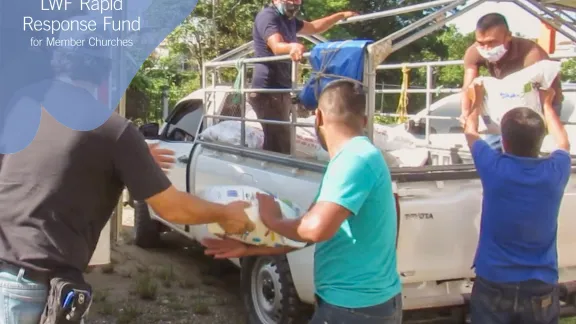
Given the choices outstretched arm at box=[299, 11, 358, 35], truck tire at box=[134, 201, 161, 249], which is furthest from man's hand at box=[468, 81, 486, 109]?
truck tire at box=[134, 201, 161, 249]

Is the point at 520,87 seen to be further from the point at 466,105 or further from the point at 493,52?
the point at 466,105

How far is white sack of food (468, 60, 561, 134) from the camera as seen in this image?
437 centimetres

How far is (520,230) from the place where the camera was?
3393 mm

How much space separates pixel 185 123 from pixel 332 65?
334 cm

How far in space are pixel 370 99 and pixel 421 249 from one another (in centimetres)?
→ 88

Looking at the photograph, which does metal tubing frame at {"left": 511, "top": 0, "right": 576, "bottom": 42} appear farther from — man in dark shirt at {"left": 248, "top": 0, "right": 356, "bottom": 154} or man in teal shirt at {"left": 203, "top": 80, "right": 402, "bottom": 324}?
man in teal shirt at {"left": 203, "top": 80, "right": 402, "bottom": 324}

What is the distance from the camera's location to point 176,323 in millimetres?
5539

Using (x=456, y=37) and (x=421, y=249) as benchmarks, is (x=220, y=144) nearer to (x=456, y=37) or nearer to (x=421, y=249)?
(x=421, y=249)

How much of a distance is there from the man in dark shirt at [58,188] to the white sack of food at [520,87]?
242cm

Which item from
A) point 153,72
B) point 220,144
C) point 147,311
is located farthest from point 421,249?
point 153,72

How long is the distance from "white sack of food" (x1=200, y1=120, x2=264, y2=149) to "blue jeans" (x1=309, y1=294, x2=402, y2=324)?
2905 mm

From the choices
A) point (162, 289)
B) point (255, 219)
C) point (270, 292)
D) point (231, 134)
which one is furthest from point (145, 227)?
point (255, 219)

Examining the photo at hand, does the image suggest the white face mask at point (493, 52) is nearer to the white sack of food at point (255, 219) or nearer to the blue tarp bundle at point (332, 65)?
the blue tarp bundle at point (332, 65)

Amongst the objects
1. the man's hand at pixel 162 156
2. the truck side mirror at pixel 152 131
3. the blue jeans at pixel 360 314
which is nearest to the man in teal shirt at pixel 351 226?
the blue jeans at pixel 360 314
